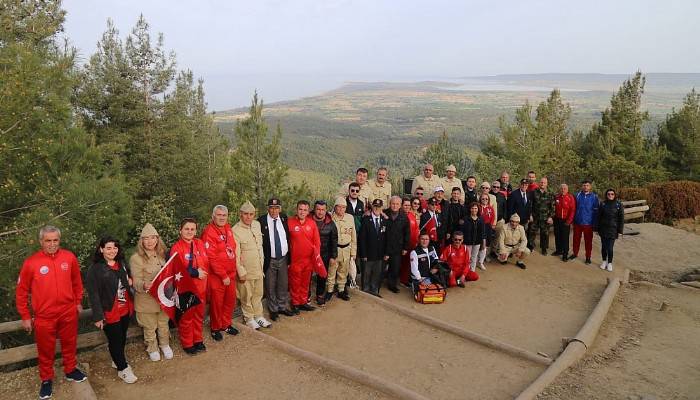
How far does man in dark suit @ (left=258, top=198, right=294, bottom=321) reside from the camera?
6.44 meters

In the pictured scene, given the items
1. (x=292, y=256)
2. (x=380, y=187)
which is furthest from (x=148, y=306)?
(x=380, y=187)

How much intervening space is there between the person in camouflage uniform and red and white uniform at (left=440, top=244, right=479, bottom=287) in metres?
2.57

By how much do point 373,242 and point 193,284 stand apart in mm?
3171

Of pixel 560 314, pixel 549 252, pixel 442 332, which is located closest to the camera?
pixel 442 332

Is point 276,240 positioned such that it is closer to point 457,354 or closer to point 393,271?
point 393,271

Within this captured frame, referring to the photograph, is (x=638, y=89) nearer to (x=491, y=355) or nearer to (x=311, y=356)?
(x=491, y=355)

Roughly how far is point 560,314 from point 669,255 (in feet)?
20.5

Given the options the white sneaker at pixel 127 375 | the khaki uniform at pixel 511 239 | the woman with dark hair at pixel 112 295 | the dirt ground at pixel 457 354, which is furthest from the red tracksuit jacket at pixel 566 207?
the white sneaker at pixel 127 375

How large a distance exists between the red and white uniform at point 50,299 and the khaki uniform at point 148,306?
61 centimetres

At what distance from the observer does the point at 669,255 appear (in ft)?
37.8

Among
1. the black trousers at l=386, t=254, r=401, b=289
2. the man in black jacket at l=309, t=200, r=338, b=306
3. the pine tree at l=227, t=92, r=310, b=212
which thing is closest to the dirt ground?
the black trousers at l=386, t=254, r=401, b=289

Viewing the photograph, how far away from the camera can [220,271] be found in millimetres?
5691

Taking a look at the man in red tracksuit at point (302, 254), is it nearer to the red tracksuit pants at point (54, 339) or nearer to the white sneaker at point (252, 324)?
the white sneaker at point (252, 324)

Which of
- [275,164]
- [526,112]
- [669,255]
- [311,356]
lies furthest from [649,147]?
[311,356]
